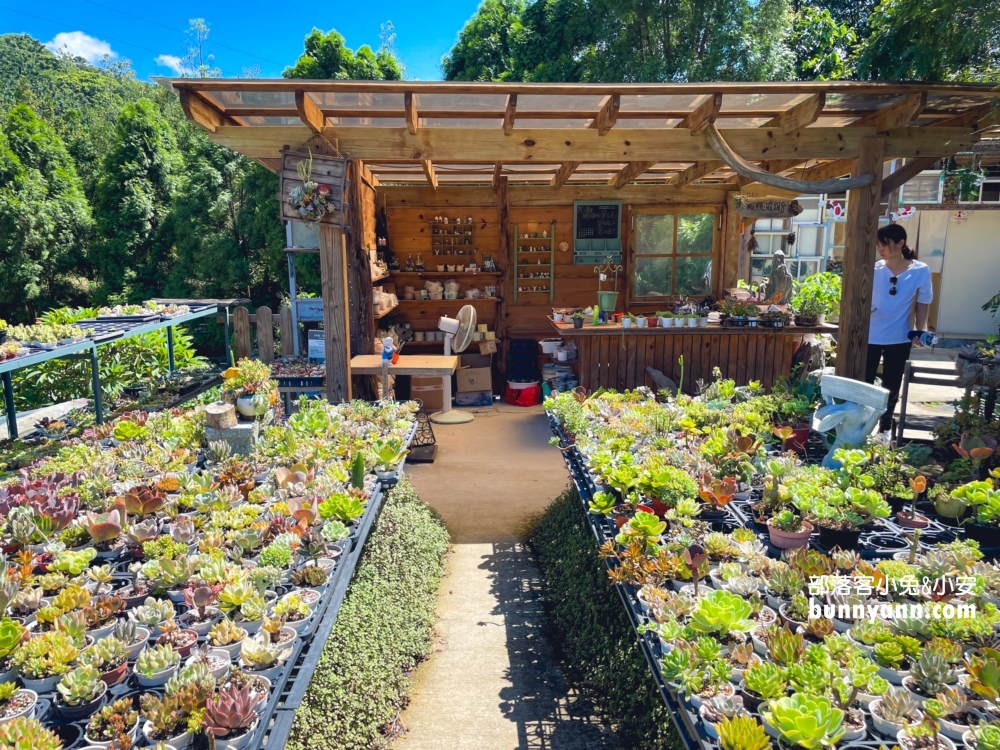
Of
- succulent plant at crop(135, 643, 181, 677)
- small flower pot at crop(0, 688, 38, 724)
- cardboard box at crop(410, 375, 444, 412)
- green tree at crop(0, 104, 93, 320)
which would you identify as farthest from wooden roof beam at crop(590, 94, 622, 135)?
green tree at crop(0, 104, 93, 320)

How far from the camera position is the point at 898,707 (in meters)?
1.67

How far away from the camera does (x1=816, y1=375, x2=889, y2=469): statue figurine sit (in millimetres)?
3307

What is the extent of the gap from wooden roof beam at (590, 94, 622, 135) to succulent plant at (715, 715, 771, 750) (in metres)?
4.10

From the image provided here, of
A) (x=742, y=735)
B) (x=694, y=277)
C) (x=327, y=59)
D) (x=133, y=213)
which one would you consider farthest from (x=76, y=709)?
(x=133, y=213)

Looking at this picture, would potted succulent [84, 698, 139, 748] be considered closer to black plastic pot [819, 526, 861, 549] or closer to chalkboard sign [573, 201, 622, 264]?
black plastic pot [819, 526, 861, 549]

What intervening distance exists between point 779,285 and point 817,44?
7730mm

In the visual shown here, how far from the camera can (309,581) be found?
245cm

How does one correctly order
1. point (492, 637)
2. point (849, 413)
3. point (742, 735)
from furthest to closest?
point (492, 637), point (849, 413), point (742, 735)

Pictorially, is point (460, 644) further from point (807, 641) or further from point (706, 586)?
point (807, 641)

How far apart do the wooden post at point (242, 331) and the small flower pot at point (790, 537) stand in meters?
6.48

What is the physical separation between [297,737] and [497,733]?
0.89 m

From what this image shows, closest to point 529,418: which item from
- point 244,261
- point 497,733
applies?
point 497,733

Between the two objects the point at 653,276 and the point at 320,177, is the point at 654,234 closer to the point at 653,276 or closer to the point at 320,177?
the point at 653,276

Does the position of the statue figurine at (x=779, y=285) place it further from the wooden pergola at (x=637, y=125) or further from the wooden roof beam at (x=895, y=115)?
the wooden roof beam at (x=895, y=115)
